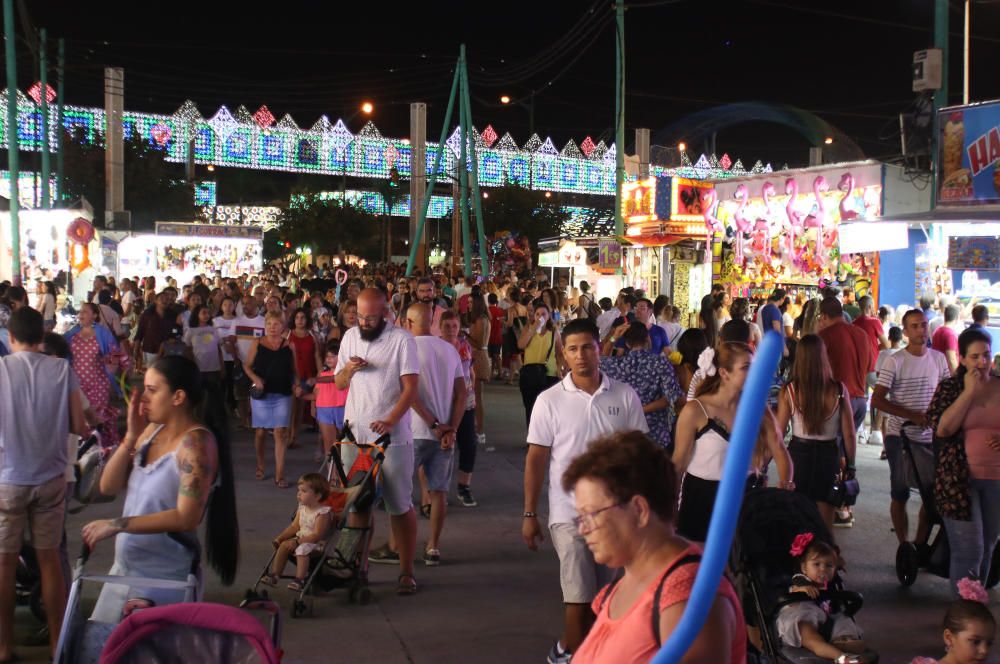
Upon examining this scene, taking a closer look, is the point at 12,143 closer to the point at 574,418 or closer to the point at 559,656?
the point at 574,418

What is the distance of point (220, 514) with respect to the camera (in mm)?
4164

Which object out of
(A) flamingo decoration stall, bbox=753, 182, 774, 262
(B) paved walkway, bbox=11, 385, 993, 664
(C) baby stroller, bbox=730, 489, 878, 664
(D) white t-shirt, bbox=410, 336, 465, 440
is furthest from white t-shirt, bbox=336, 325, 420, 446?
(A) flamingo decoration stall, bbox=753, 182, 774, 262

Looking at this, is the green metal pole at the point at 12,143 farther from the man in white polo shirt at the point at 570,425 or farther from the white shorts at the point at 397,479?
the man in white polo shirt at the point at 570,425

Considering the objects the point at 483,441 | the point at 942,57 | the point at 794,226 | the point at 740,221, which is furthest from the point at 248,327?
the point at 740,221

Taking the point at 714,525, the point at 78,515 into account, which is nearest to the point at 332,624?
Result: the point at 78,515

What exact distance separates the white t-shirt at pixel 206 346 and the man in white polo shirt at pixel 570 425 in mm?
8040

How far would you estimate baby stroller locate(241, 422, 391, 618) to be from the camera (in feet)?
21.5

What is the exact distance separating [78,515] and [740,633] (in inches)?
300

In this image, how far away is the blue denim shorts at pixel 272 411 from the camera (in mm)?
10117

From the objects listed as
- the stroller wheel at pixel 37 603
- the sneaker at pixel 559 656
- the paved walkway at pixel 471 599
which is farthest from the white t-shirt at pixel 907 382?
the stroller wheel at pixel 37 603

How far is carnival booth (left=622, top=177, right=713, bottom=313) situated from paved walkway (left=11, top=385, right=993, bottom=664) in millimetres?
14523

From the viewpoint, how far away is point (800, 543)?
5027 millimetres

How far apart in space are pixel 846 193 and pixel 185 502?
17692 mm

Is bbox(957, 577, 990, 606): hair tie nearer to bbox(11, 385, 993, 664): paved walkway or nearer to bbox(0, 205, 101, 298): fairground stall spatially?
bbox(11, 385, 993, 664): paved walkway
